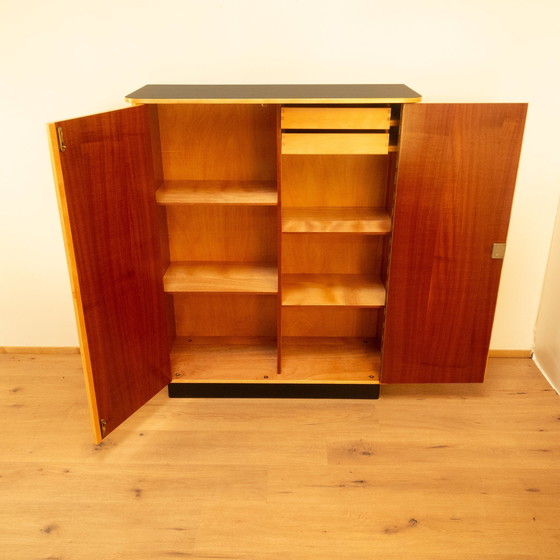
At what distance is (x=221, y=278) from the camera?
8.22ft

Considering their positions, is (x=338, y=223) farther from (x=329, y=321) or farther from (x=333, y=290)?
(x=329, y=321)

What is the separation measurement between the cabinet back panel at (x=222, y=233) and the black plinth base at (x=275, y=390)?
0.63m

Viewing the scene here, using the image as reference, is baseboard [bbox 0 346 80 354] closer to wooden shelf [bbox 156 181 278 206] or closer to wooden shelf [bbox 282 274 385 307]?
wooden shelf [bbox 156 181 278 206]

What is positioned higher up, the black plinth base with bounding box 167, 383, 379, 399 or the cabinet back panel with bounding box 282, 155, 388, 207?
the cabinet back panel with bounding box 282, 155, 388, 207

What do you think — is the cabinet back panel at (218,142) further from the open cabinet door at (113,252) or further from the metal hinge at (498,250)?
the metal hinge at (498,250)

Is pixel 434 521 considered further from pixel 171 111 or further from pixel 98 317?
pixel 171 111

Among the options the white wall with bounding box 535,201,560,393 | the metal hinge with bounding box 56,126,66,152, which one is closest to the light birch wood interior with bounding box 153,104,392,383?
the metal hinge with bounding box 56,126,66,152

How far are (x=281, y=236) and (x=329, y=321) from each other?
2.48ft

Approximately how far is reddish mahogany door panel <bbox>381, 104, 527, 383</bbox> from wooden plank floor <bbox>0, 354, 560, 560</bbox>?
0.29 meters

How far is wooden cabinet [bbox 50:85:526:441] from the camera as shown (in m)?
2.01

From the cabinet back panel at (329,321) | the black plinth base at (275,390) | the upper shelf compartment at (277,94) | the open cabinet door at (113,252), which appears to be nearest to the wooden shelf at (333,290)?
the cabinet back panel at (329,321)

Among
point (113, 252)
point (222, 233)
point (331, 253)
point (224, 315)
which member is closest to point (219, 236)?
point (222, 233)

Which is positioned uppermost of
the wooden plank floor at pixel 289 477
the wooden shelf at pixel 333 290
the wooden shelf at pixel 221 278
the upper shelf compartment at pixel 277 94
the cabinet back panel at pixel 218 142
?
the upper shelf compartment at pixel 277 94

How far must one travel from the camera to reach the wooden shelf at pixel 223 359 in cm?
258
